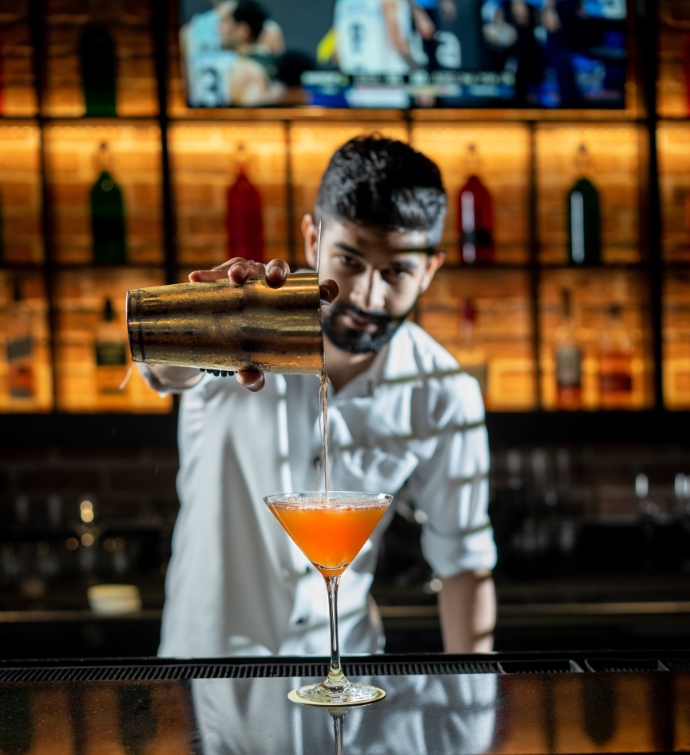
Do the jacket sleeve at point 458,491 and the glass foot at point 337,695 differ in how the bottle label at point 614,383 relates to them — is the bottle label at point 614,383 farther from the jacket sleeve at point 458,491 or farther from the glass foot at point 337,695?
the glass foot at point 337,695

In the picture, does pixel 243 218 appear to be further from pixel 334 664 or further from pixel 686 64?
pixel 334 664

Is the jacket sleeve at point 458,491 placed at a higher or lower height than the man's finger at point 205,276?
lower

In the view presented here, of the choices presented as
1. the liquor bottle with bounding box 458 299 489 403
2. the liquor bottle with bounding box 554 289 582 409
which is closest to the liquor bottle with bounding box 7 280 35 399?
the liquor bottle with bounding box 458 299 489 403

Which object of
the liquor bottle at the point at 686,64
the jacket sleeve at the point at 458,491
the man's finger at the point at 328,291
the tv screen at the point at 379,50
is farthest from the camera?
the liquor bottle at the point at 686,64

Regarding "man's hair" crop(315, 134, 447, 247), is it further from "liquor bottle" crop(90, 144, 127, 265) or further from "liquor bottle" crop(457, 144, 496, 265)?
"liquor bottle" crop(90, 144, 127, 265)

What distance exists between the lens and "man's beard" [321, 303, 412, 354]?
1.90m

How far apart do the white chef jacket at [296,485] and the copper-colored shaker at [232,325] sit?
0.59m

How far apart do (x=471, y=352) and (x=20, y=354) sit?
55.6 inches

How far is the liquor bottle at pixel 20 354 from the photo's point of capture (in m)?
3.14

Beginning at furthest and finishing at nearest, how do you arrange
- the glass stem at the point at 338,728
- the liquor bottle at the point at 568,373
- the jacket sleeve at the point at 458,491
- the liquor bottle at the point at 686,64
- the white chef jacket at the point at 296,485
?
1. the liquor bottle at the point at 686,64
2. the liquor bottle at the point at 568,373
3. the jacket sleeve at the point at 458,491
4. the white chef jacket at the point at 296,485
5. the glass stem at the point at 338,728

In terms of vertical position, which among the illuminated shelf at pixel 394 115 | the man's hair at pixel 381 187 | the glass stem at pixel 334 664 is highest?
the illuminated shelf at pixel 394 115

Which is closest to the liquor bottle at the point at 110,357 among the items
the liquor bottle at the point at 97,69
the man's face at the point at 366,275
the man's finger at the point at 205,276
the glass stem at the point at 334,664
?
the liquor bottle at the point at 97,69

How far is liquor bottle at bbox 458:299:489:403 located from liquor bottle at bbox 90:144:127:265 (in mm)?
1086

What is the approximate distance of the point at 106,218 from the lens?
10.4 ft
